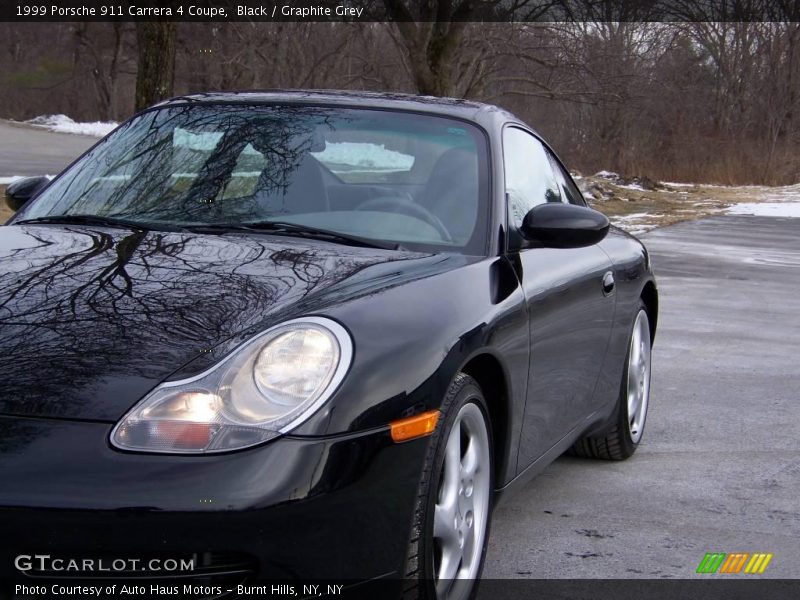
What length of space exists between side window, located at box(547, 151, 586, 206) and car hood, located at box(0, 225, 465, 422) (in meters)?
1.64

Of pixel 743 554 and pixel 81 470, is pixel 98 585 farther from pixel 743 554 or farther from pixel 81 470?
pixel 743 554

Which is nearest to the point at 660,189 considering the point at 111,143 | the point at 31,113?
the point at 111,143

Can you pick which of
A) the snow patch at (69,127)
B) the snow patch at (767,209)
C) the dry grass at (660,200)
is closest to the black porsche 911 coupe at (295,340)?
the dry grass at (660,200)

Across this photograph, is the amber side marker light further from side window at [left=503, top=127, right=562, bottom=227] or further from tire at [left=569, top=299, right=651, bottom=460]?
tire at [left=569, top=299, right=651, bottom=460]

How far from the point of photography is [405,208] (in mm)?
3881

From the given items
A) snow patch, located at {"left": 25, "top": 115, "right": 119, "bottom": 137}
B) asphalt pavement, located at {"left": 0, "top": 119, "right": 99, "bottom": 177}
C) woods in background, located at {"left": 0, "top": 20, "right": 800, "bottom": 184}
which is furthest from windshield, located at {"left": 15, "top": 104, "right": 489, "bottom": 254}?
snow patch, located at {"left": 25, "top": 115, "right": 119, "bottom": 137}

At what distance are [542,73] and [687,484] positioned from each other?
89.1ft

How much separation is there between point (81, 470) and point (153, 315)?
0.54 m


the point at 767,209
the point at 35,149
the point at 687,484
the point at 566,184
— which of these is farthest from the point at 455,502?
the point at 35,149

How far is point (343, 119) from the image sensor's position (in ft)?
13.7

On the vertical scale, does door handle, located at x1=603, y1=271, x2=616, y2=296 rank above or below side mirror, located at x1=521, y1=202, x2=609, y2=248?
below

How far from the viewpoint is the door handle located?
182 inches

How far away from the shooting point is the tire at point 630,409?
512 centimetres

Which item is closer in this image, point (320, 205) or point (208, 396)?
point (208, 396)
